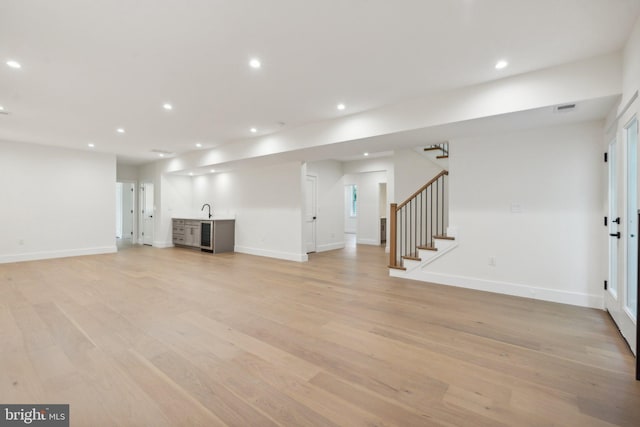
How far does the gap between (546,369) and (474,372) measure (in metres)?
0.56

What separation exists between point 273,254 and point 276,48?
5.06m

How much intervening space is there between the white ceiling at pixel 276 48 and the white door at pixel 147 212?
203 inches

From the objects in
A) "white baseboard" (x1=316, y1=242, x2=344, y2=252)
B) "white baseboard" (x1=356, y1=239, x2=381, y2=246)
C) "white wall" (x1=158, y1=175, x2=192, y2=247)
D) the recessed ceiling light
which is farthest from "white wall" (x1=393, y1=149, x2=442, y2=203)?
"white wall" (x1=158, y1=175, x2=192, y2=247)

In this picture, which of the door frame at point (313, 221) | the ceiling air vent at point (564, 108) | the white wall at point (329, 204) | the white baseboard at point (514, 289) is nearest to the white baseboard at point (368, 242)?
the white wall at point (329, 204)

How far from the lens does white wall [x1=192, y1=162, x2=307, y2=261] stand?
21.7 feet

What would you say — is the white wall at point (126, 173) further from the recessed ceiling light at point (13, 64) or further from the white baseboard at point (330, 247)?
the recessed ceiling light at point (13, 64)

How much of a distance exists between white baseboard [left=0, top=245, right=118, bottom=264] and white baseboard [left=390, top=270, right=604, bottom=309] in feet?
24.8

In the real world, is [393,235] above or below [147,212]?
below

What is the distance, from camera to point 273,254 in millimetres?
6984

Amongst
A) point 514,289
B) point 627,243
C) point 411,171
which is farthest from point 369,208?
point 627,243

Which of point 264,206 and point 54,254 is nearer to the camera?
point 54,254

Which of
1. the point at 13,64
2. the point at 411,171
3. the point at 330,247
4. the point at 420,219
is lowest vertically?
the point at 330,247

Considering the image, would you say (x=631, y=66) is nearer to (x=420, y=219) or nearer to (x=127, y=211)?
(x=420, y=219)

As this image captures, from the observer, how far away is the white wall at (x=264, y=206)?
21.7 feet
